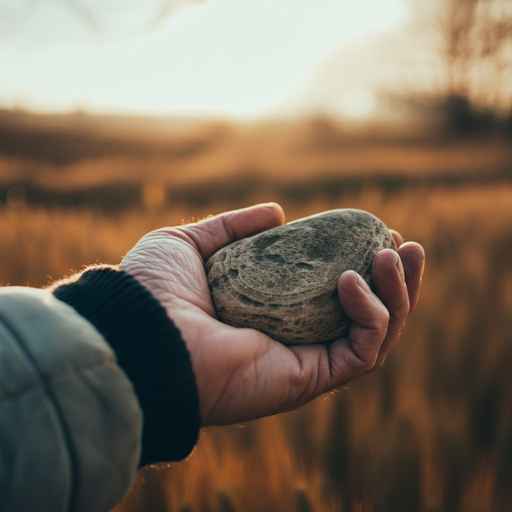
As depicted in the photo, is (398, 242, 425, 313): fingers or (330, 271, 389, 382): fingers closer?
(330, 271, 389, 382): fingers

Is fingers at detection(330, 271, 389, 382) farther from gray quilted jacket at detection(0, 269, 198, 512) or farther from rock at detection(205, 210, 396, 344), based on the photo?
gray quilted jacket at detection(0, 269, 198, 512)

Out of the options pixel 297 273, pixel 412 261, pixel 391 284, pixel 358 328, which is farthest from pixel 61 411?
pixel 412 261

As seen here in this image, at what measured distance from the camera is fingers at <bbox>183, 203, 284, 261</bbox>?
1.42 meters

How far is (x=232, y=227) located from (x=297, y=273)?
44cm

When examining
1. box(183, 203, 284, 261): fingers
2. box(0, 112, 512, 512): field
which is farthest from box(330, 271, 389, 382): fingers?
box(183, 203, 284, 261): fingers

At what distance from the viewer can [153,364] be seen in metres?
0.82

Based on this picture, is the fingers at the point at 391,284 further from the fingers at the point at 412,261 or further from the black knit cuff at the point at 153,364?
the black knit cuff at the point at 153,364

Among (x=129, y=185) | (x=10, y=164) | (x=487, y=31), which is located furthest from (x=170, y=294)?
(x=487, y=31)

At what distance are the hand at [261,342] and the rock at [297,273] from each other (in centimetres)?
4

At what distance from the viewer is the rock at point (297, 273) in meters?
1.06

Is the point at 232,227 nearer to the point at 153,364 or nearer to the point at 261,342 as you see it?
the point at 261,342

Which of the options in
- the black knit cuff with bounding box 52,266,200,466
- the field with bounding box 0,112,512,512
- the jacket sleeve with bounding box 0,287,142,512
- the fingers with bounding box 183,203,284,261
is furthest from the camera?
the fingers with bounding box 183,203,284,261

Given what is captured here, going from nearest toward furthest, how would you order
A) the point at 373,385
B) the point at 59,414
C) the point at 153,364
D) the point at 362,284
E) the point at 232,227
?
the point at 59,414 → the point at 153,364 → the point at 362,284 → the point at 232,227 → the point at 373,385

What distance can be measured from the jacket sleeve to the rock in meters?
0.44
